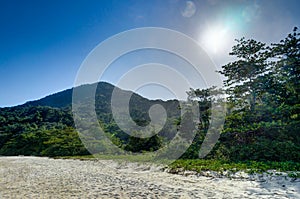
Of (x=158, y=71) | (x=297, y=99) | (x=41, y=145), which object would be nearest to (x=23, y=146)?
(x=41, y=145)

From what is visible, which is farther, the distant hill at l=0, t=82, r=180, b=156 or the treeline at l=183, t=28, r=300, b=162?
the distant hill at l=0, t=82, r=180, b=156

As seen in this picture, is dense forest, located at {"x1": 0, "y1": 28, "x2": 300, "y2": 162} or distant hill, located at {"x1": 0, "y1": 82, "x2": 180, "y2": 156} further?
distant hill, located at {"x1": 0, "y1": 82, "x2": 180, "y2": 156}

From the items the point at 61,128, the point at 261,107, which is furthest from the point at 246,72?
the point at 61,128

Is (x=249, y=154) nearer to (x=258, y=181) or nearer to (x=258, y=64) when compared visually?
(x=258, y=181)

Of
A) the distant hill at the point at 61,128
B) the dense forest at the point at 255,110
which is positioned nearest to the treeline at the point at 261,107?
the dense forest at the point at 255,110

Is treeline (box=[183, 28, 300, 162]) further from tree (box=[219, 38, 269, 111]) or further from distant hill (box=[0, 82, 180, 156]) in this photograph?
distant hill (box=[0, 82, 180, 156])

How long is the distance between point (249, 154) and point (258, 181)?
4.32m

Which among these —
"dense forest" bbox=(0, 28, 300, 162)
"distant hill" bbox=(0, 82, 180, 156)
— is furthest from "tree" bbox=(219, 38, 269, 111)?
"distant hill" bbox=(0, 82, 180, 156)

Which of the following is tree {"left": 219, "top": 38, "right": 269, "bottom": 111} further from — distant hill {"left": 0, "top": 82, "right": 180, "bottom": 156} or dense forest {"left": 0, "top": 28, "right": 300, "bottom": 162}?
distant hill {"left": 0, "top": 82, "right": 180, "bottom": 156}

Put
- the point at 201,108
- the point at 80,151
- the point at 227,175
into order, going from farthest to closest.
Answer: the point at 80,151 → the point at 201,108 → the point at 227,175

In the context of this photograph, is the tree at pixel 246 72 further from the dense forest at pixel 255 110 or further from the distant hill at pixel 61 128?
the distant hill at pixel 61 128

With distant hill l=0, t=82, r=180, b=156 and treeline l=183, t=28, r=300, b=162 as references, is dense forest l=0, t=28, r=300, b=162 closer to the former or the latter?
treeline l=183, t=28, r=300, b=162

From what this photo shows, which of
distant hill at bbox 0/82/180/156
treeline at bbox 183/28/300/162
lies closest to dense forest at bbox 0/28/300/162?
treeline at bbox 183/28/300/162

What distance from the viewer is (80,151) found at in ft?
77.9
